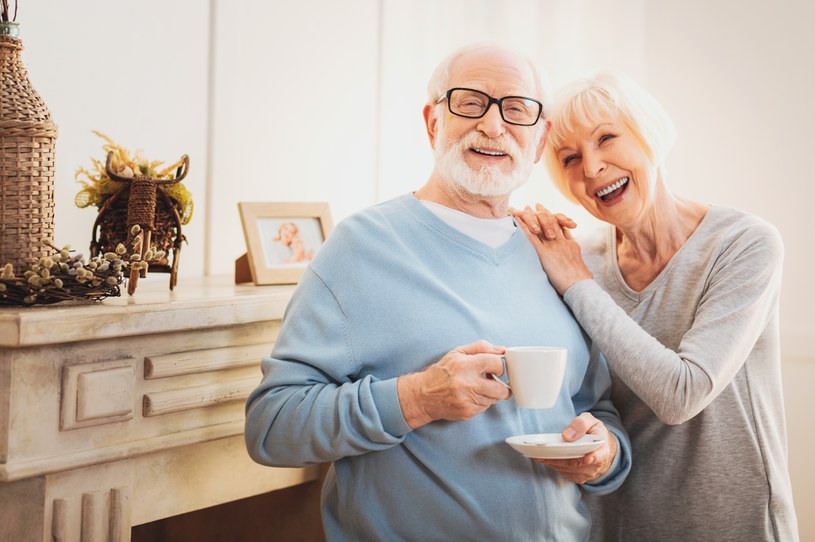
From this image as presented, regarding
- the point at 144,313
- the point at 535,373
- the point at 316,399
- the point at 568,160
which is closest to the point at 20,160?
the point at 144,313

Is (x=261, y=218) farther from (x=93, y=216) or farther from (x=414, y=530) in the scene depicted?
(x=414, y=530)

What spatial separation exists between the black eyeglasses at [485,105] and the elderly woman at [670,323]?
147 mm

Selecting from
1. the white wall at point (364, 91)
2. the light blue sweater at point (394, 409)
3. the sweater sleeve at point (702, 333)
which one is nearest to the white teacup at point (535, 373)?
the light blue sweater at point (394, 409)

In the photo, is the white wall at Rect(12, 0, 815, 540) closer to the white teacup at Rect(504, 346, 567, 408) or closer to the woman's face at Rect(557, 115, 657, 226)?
the woman's face at Rect(557, 115, 657, 226)

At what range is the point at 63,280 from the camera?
132 cm

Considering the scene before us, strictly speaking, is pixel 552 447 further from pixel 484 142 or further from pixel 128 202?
pixel 128 202

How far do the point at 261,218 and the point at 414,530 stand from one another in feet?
2.94

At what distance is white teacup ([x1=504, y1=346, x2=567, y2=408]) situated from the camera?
1215 millimetres

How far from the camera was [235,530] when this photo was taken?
2150 millimetres

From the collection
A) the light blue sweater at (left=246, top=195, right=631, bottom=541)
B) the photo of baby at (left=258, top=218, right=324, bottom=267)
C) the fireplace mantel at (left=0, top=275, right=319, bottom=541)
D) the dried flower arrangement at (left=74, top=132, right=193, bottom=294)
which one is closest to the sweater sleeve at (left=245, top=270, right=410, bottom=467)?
the light blue sweater at (left=246, top=195, right=631, bottom=541)

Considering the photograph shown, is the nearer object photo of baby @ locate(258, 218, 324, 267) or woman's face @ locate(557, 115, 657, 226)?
woman's face @ locate(557, 115, 657, 226)

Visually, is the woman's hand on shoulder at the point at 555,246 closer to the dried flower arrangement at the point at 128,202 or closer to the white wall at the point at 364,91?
the dried flower arrangement at the point at 128,202

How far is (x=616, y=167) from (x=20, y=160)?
1118 mm

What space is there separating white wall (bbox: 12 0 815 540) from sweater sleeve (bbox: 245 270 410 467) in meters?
0.80
